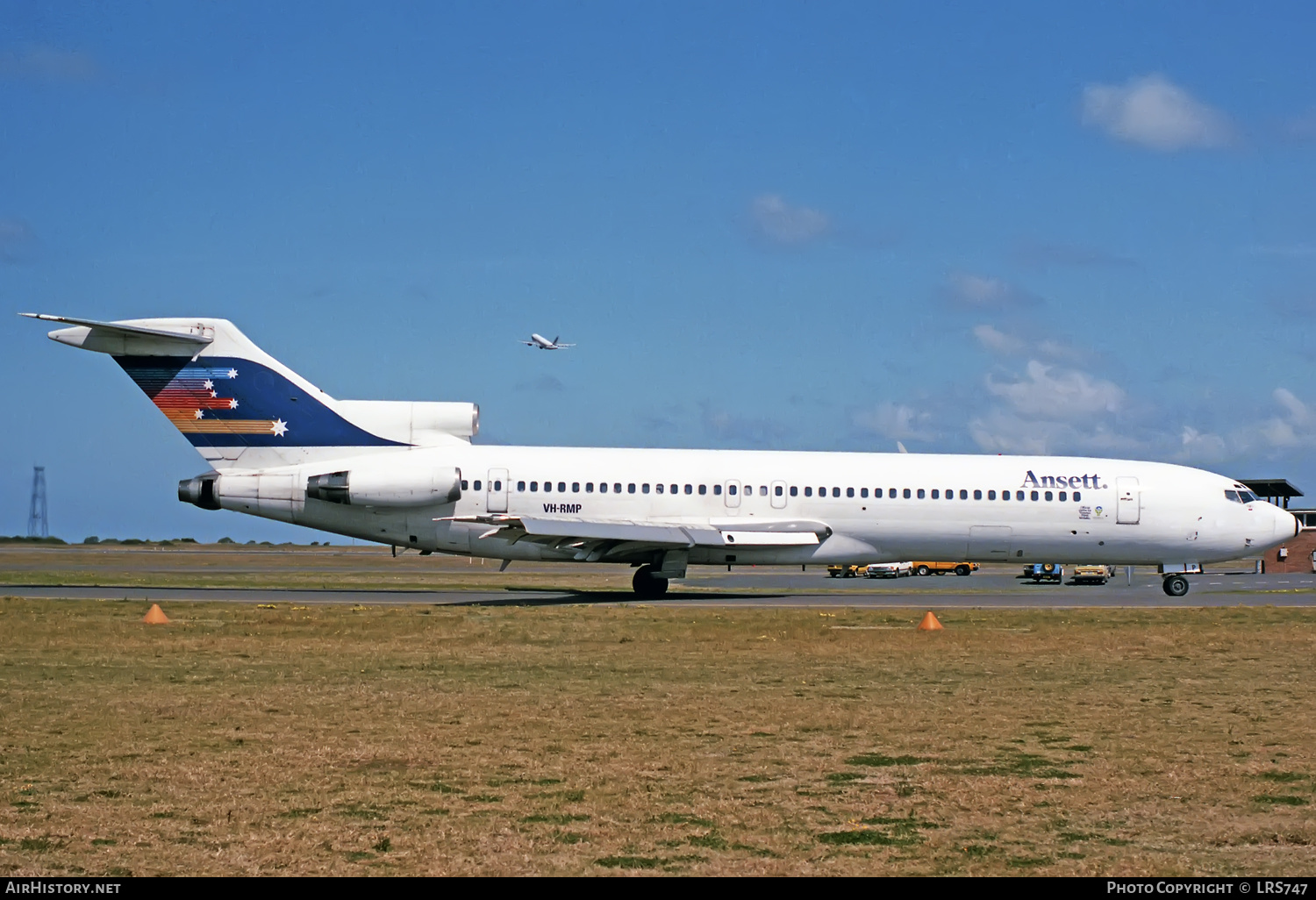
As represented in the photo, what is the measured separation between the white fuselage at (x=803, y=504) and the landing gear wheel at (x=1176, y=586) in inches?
30.4

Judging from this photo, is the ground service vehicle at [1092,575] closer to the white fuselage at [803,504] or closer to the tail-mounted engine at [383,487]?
the white fuselage at [803,504]

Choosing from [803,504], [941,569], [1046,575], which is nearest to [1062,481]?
[803,504]

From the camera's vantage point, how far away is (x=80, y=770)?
10.7 meters

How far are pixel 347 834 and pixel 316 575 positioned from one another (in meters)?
43.7

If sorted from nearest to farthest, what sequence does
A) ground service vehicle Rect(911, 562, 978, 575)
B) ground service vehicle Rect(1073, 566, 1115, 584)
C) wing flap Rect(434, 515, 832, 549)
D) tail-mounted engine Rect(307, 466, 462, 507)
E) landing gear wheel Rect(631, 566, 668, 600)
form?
wing flap Rect(434, 515, 832, 549), tail-mounted engine Rect(307, 466, 462, 507), landing gear wheel Rect(631, 566, 668, 600), ground service vehicle Rect(1073, 566, 1115, 584), ground service vehicle Rect(911, 562, 978, 575)

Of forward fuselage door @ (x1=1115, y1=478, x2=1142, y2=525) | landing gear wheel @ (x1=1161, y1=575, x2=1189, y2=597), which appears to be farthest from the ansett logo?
landing gear wheel @ (x1=1161, y1=575, x2=1189, y2=597)

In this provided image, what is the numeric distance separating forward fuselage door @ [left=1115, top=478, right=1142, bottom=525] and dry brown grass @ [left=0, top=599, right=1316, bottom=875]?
51.1 ft

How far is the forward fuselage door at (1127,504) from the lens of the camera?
37.6 m

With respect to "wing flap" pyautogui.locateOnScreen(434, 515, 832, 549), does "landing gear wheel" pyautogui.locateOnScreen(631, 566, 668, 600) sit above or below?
below

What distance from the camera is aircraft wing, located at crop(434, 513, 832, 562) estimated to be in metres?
34.0

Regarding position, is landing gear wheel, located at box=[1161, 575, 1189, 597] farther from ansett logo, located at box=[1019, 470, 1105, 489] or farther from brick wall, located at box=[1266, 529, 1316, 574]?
brick wall, located at box=[1266, 529, 1316, 574]

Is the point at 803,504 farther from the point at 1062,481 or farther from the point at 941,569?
the point at 941,569
